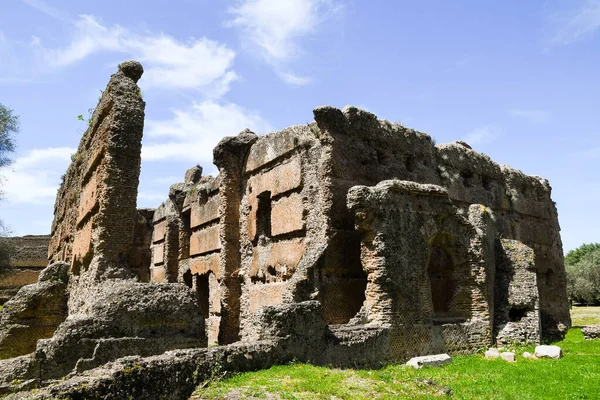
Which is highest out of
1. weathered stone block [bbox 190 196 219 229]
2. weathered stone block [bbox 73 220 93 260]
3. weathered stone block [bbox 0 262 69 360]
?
weathered stone block [bbox 190 196 219 229]

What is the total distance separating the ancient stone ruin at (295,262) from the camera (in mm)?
7383

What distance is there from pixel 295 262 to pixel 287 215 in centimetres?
118

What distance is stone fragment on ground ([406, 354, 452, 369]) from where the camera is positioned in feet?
29.8

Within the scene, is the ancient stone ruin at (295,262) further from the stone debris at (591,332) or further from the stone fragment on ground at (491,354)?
the stone debris at (591,332)

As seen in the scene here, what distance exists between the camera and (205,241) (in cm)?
1616

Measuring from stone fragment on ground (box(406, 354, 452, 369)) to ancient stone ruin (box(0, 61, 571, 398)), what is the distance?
28cm

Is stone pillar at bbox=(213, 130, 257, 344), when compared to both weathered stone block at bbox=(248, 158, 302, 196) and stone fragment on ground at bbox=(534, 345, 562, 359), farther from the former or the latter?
stone fragment on ground at bbox=(534, 345, 562, 359)

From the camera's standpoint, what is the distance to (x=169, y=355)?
5.92 meters

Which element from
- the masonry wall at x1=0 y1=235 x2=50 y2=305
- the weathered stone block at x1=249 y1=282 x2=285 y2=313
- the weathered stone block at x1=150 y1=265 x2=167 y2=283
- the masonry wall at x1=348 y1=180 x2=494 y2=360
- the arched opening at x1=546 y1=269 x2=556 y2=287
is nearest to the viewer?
the masonry wall at x1=348 y1=180 x2=494 y2=360

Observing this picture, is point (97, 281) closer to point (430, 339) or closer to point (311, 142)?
point (311, 142)

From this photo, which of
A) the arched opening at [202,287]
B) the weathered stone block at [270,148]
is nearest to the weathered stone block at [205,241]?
the arched opening at [202,287]

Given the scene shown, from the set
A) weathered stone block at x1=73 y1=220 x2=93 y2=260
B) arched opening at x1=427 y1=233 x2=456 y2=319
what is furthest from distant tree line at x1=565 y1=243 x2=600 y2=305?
weathered stone block at x1=73 y1=220 x2=93 y2=260

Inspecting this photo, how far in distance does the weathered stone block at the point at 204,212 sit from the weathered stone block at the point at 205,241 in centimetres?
30

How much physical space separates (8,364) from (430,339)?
7.44 m
